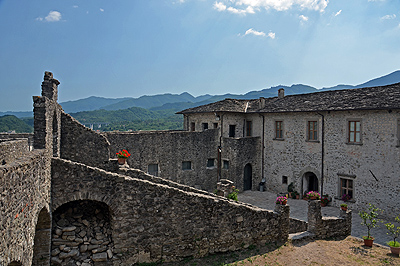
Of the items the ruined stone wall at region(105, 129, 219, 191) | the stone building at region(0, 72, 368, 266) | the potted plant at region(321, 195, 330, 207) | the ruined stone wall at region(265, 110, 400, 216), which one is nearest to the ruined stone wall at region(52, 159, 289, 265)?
the stone building at region(0, 72, 368, 266)

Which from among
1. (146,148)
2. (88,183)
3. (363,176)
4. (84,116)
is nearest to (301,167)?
(363,176)

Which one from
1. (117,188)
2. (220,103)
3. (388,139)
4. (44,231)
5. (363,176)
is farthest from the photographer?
(220,103)

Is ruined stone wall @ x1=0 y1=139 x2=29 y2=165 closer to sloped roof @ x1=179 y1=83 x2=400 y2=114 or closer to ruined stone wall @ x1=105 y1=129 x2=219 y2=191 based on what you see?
ruined stone wall @ x1=105 y1=129 x2=219 y2=191

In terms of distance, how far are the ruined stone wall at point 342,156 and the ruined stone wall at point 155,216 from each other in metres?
9.80

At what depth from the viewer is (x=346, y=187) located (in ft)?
62.8

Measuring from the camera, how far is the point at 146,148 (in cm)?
2080

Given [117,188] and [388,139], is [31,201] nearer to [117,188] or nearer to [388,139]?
[117,188]

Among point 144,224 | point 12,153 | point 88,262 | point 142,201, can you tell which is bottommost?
point 88,262

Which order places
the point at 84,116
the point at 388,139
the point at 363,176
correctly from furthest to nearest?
the point at 84,116 → the point at 363,176 → the point at 388,139

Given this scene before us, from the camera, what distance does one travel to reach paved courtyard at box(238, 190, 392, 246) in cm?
1438

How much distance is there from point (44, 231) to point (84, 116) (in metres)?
133

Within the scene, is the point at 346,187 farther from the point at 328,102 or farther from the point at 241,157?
the point at 241,157

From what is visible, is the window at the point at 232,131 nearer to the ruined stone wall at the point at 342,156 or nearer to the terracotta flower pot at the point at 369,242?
the ruined stone wall at the point at 342,156

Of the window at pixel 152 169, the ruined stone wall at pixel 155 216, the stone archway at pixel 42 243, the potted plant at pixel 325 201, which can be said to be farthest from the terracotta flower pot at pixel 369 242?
the window at pixel 152 169
